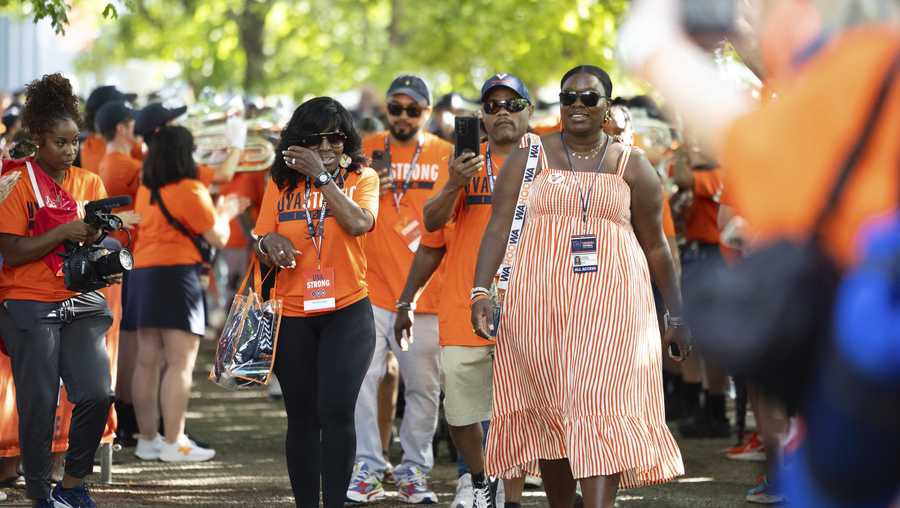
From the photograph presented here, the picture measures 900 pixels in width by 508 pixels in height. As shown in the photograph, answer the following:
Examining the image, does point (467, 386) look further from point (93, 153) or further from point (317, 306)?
point (93, 153)

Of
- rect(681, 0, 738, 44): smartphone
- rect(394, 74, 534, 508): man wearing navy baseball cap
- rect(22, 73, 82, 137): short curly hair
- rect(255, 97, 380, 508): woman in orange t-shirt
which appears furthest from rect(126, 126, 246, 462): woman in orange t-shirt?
rect(681, 0, 738, 44): smartphone

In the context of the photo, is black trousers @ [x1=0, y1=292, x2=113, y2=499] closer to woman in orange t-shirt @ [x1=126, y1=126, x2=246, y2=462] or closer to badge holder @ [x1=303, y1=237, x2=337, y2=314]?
badge holder @ [x1=303, y1=237, x2=337, y2=314]

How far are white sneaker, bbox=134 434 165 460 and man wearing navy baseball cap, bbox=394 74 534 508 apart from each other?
3.23 m

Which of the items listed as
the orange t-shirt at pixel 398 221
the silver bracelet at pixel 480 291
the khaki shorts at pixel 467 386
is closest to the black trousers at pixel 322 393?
the silver bracelet at pixel 480 291

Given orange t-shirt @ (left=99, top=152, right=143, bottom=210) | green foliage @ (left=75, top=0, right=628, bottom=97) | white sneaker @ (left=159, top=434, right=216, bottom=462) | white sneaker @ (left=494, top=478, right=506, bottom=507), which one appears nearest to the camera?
white sneaker @ (left=494, top=478, right=506, bottom=507)

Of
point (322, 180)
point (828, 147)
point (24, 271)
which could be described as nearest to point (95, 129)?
point (24, 271)

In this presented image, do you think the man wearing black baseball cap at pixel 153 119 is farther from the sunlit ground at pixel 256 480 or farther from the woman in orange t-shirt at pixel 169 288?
the sunlit ground at pixel 256 480

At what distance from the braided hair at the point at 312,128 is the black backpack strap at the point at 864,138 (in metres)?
4.64

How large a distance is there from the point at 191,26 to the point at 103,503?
22.4 metres

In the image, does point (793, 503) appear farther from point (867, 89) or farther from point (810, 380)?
point (867, 89)

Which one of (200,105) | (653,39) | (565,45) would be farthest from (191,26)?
(653,39)

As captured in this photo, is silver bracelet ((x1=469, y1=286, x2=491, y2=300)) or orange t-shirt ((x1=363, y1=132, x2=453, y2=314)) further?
orange t-shirt ((x1=363, y1=132, x2=453, y2=314))

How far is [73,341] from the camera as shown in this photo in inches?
302

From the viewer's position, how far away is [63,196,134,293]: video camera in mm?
7535
